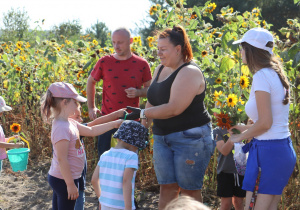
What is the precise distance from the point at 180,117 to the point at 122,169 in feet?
1.83

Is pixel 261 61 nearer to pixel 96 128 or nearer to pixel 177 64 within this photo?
pixel 177 64

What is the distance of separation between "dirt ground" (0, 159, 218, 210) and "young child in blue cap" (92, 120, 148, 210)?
1617 millimetres

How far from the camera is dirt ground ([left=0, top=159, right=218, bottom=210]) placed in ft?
14.2

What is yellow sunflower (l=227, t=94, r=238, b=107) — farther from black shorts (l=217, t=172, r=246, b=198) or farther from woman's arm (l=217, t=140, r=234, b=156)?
black shorts (l=217, t=172, r=246, b=198)

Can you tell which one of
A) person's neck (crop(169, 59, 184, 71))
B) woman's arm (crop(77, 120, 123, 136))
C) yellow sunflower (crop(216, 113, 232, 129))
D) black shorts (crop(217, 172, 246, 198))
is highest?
person's neck (crop(169, 59, 184, 71))

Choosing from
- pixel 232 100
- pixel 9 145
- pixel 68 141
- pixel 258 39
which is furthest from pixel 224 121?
pixel 9 145

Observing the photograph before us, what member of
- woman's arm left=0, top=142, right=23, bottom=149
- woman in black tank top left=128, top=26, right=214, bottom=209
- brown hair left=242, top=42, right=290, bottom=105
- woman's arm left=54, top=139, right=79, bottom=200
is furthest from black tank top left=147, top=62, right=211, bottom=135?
woman's arm left=0, top=142, right=23, bottom=149

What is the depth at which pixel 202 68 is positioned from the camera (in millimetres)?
4148

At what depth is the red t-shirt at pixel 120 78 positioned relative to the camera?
3.85m

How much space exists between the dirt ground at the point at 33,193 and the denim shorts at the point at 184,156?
1.25 meters

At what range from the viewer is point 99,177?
2.67 meters

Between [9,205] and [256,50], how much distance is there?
3033 mm

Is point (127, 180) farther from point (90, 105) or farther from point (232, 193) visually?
point (90, 105)

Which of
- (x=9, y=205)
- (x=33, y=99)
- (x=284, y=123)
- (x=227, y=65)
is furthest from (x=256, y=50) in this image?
(x=33, y=99)
